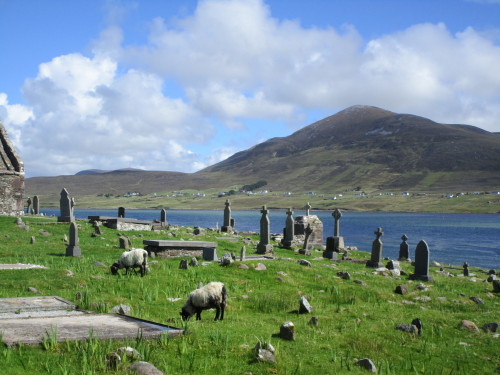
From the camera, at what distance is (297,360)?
10305 mm

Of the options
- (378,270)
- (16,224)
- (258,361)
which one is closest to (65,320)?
(258,361)

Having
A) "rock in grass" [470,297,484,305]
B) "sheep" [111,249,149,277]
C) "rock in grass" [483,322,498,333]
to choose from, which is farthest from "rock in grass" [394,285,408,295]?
"sheep" [111,249,149,277]

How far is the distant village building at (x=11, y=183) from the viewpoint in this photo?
143 ft

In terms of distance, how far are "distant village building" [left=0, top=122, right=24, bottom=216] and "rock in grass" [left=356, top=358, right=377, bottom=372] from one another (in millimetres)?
40673

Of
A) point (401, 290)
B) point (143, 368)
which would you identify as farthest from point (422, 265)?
point (143, 368)

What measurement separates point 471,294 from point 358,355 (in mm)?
12724

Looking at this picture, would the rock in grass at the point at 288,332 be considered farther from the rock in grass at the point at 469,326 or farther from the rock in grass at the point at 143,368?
the rock in grass at the point at 469,326

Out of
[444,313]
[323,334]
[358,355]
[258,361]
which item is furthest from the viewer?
[444,313]

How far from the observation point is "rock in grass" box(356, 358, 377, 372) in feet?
33.4

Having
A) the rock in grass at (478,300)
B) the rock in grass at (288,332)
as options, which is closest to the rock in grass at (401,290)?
the rock in grass at (478,300)

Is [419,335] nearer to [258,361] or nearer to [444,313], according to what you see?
[444,313]

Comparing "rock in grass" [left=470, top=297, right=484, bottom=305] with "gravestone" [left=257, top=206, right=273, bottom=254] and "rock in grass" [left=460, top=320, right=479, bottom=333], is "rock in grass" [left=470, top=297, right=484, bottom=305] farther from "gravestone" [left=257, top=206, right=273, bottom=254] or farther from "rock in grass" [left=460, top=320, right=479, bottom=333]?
"gravestone" [left=257, top=206, right=273, bottom=254]

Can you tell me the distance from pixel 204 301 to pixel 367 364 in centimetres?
492

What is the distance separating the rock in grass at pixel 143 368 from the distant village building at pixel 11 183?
3997cm
